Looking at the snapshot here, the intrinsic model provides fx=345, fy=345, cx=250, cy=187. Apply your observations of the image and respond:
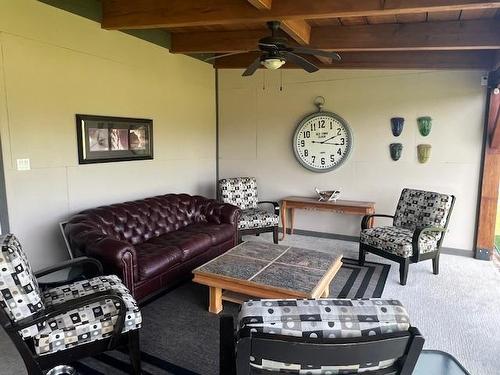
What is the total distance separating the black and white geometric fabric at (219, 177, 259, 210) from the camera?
5.23 m

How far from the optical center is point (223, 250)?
13.8 ft

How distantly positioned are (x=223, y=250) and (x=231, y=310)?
115 cm

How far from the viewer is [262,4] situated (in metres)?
2.87

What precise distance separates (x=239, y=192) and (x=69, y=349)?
141 inches

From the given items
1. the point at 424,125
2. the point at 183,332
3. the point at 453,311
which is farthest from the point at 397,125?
the point at 183,332

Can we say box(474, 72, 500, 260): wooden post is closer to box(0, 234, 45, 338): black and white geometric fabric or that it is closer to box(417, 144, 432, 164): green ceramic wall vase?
box(417, 144, 432, 164): green ceramic wall vase

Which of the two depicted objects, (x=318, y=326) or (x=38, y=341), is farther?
(x=38, y=341)

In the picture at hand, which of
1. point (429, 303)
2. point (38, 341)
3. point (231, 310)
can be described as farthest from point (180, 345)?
point (429, 303)

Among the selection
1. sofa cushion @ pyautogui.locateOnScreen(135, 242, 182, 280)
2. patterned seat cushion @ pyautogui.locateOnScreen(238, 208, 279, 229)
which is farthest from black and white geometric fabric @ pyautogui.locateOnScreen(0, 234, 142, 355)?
patterned seat cushion @ pyautogui.locateOnScreen(238, 208, 279, 229)

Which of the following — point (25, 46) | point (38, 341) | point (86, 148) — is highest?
point (25, 46)

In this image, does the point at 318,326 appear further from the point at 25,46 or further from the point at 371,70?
the point at 371,70

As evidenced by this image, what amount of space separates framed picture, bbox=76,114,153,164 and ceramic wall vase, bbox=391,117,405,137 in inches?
132

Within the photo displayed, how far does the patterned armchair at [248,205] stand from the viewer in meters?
4.84

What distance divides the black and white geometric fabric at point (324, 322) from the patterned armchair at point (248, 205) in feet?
11.8
